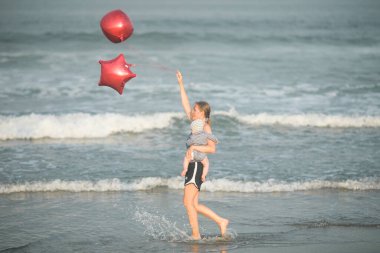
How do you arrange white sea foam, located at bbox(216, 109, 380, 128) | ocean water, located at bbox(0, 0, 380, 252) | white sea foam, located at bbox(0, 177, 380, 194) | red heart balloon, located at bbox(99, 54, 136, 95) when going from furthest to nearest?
white sea foam, located at bbox(216, 109, 380, 128), white sea foam, located at bbox(0, 177, 380, 194), ocean water, located at bbox(0, 0, 380, 252), red heart balloon, located at bbox(99, 54, 136, 95)

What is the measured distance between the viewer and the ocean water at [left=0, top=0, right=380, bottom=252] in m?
7.46

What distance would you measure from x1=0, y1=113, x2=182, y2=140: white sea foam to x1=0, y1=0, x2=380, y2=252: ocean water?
0.04 meters

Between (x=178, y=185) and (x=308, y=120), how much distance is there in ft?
19.4

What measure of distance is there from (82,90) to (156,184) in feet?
31.8

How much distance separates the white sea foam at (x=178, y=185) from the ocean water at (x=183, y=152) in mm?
23

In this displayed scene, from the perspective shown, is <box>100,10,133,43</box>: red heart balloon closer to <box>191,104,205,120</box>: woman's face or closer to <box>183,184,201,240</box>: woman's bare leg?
<box>191,104,205,120</box>: woman's face

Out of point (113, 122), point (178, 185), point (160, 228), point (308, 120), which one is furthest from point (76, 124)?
point (160, 228)

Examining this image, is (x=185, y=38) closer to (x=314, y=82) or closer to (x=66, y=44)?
(x=66, y=44)

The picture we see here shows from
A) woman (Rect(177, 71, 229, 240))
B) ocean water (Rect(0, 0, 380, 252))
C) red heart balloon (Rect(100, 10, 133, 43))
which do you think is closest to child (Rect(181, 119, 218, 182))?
woman (Rect(177, 71, 229, 240))

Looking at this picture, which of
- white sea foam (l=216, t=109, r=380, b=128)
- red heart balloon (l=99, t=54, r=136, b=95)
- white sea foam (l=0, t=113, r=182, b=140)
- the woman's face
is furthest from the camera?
white sea foam (l=216, t=109, r=380, b=128)

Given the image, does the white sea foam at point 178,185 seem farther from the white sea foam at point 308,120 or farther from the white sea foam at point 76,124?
the white sea foam at point 308,120

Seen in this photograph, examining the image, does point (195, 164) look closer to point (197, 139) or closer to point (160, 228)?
point (197, 139)

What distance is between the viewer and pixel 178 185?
9.46 metres

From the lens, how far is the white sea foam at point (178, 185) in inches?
364
